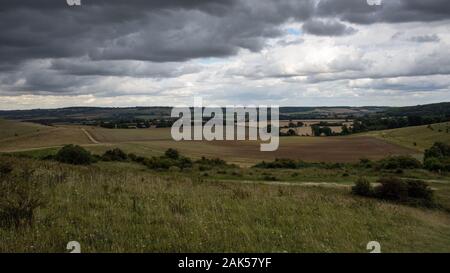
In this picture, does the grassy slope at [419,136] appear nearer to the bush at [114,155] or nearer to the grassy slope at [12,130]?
the bush at [114,155]

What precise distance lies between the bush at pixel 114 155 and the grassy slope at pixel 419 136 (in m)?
55.0

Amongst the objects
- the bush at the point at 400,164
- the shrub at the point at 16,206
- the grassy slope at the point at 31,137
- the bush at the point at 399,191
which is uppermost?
the shrub at the point at 16,206

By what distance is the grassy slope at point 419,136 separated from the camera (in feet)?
266

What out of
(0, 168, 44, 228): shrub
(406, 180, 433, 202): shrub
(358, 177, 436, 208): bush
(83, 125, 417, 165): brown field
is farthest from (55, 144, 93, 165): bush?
(0, 168, 44, 228): shrub

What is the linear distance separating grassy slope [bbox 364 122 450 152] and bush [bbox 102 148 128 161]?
54964 mm

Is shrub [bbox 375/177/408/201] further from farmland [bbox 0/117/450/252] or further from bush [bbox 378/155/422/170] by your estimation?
bush [bbox 378/155/422/170]

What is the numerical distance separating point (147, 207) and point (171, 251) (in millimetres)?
2812

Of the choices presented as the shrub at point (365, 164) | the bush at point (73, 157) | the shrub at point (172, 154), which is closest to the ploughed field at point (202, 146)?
the shrub at point (172, 154)

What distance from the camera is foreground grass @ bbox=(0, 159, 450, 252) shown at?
689cm

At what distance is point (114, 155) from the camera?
5578 cm

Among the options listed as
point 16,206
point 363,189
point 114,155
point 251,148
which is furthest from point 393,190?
point 251,148

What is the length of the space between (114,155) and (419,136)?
234 feet

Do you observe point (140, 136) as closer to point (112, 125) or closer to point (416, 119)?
point (112, 125)

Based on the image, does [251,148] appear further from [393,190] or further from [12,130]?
[393,190]
